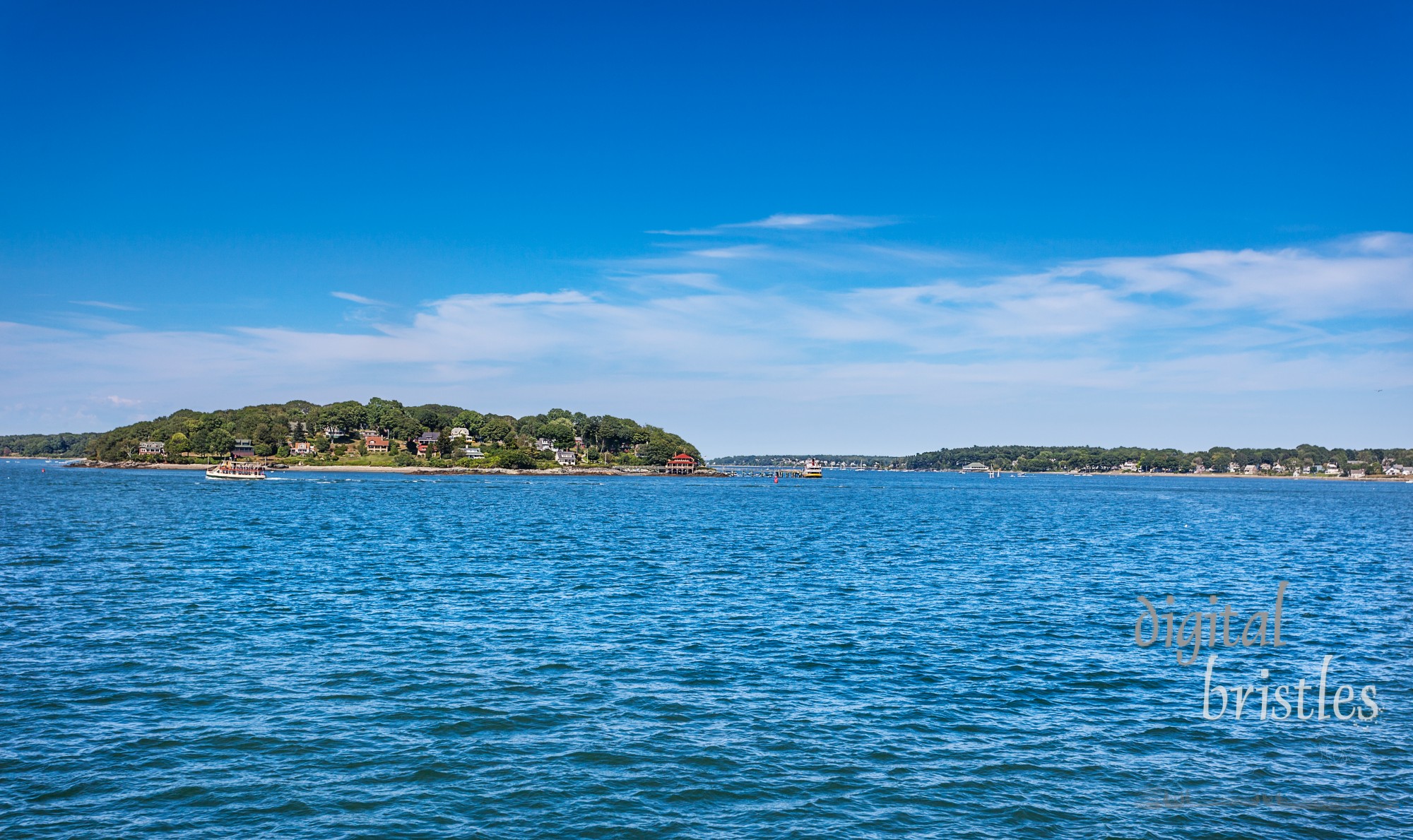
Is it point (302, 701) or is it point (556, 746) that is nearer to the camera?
point (556, 746)

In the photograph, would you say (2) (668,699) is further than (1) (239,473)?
No

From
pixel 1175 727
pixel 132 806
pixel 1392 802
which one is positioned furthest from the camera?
pixel 1175 727

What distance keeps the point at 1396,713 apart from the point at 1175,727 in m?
6.29

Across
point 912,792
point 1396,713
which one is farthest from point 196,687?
point 1396,713

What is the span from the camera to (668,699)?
2298cm

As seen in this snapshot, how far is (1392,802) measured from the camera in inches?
672

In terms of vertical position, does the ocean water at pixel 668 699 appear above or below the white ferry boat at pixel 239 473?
below

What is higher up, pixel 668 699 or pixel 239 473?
pixel 239 473

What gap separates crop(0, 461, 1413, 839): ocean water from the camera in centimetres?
1628

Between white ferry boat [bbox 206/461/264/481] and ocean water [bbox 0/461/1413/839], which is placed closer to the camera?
ocean water [bbox 0/461/1413/839]

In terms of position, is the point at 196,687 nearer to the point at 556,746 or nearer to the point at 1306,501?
the point at 556,746

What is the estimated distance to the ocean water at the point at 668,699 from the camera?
16.3 meters

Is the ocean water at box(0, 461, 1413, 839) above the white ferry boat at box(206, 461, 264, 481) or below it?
below

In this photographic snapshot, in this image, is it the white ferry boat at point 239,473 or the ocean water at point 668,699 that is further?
the white ferry boat at point 239,473
